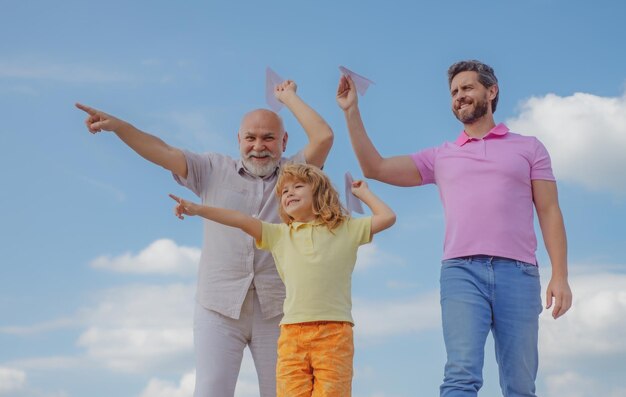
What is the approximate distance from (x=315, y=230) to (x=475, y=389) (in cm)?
141

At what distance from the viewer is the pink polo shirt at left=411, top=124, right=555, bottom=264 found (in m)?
5.59

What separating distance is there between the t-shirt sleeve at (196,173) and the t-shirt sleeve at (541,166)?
2357 mm

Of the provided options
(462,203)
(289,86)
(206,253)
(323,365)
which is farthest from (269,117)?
(323,365)

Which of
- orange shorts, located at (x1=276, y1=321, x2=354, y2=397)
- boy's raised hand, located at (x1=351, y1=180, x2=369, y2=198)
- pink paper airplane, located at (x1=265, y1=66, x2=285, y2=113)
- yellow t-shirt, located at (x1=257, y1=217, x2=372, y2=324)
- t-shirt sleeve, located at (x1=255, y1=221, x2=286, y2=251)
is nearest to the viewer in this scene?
orange shorts, located at (x1=276, y1=321, x2=354, y2=397)

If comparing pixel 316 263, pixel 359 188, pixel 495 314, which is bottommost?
pixel 495 314

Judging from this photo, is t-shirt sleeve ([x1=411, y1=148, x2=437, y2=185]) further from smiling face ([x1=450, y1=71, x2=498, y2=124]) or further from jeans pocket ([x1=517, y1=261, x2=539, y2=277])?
jeans pocket ([x1=517, y1=261, x2=539, y2=277])

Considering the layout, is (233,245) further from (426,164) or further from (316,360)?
(426,164)

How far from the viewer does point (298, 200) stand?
5.52m

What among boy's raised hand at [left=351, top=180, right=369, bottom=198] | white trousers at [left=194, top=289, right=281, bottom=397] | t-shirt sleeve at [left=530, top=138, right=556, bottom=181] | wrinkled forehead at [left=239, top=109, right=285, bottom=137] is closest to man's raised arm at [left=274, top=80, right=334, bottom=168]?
wrinkled forehead at [left=239, top=109, right=285, bottom=137]

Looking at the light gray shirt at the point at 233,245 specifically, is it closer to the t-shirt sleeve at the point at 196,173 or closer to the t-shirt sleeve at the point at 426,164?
the t-shirt sleeve at the point at 196,173

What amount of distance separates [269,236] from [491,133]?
5.80 feet

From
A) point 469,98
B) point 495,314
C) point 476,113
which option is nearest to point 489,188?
point 476,113

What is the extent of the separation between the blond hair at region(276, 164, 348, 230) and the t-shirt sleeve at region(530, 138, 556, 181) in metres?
1.39

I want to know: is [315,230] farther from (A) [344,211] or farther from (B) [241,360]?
(B) [241,360]
